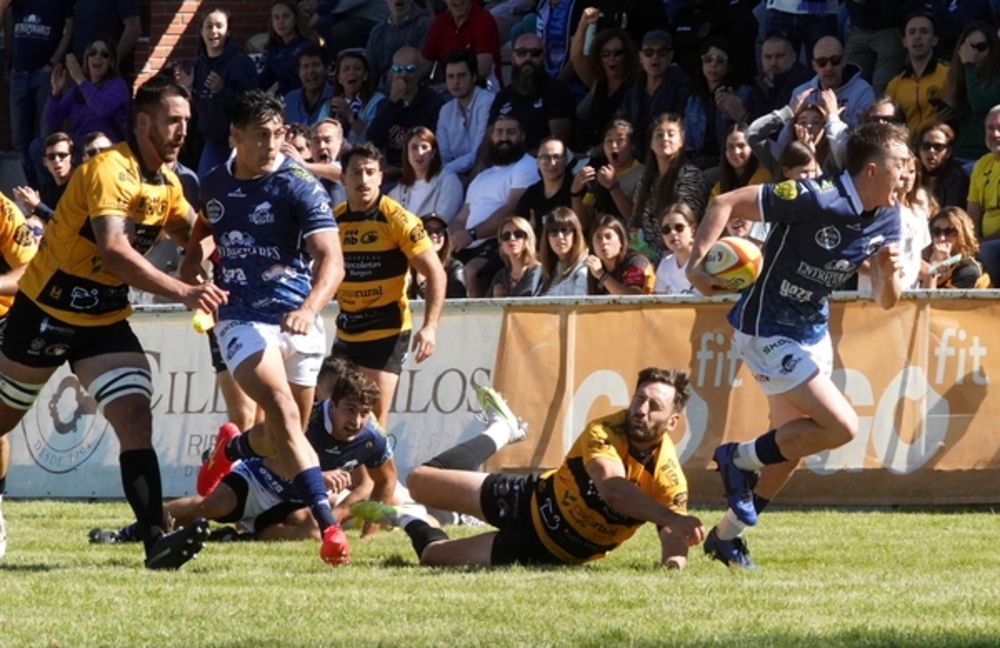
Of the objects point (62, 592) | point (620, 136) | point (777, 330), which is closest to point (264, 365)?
point (62, 592)

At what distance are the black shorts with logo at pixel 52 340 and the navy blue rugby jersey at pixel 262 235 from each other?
50 cm

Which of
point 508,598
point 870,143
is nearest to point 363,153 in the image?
point 870,143

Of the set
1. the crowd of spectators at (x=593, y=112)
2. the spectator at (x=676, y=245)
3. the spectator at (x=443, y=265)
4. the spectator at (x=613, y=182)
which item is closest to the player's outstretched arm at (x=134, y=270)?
the crowd of spectators at (x=593, y=112)

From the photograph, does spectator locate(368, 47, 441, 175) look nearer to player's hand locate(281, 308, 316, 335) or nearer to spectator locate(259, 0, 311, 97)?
spectator locate(259, 0, 311, 97)

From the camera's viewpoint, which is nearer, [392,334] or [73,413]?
[392,334]

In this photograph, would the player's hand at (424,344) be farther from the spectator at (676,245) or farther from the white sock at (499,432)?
the spectator at (676,245)

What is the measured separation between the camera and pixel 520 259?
43.5 feet

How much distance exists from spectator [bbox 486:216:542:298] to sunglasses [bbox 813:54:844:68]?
2.52 m

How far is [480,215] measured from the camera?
591 inches

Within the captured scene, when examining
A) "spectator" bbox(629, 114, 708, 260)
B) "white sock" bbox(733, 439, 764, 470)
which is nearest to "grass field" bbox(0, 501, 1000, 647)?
"white sock" bbox(733, 439, 764, 470)

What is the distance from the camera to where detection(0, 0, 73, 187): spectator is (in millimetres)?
19281

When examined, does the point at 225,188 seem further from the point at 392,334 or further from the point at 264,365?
the point at 392,334

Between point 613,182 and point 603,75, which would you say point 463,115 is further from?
point 613,182

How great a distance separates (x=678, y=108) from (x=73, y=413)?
510cm
